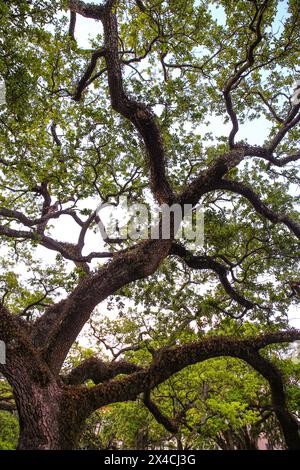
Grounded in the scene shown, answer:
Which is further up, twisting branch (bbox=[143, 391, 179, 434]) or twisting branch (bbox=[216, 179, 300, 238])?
twisting branch (bbox=[216, 179, 300, 238])

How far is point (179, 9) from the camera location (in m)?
6.27

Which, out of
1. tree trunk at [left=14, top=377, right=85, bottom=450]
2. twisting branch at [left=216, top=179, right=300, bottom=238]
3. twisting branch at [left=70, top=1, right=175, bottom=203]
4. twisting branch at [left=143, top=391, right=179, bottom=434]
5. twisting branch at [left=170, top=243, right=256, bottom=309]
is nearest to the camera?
tree trunk at [left=14, top=377, right=85, bottom=450]

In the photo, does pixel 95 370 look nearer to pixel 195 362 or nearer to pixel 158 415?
pixel 158 415

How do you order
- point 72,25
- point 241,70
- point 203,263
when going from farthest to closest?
point 203,263, point 72,25, point 241,70

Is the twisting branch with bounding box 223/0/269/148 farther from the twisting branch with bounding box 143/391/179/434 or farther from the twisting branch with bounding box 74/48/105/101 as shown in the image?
the twisting branch with bounding box 143/391/179/434

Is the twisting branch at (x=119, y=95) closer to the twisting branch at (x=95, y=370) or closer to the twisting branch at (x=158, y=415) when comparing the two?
the twisting branch at (x=95, y=370)

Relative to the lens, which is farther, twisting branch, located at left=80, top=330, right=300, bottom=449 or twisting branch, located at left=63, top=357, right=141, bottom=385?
twisting branch, located at left=63, top=357, right=141, bottom=385

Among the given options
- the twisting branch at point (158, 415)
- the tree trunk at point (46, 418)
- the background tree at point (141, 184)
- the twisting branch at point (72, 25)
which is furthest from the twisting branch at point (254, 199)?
the tree trunk at point (46, 418)

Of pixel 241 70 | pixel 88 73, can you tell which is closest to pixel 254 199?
pixel 241 70

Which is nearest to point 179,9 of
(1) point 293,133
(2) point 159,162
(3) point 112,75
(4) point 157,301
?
(3) point 112,75

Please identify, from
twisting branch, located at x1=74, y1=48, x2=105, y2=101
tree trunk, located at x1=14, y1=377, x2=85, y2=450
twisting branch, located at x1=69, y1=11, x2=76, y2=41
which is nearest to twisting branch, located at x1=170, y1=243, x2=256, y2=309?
tree trunk, located at x1=14, y1=377, x2=85, y2=450

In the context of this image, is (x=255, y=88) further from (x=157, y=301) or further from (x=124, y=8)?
(x=157, y=301)

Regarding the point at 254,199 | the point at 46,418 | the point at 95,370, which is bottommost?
the point at 46,418
